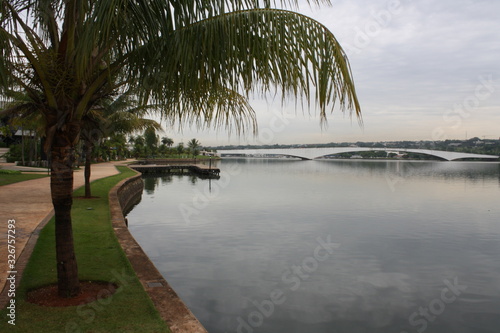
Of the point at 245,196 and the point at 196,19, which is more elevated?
the point at 196,19

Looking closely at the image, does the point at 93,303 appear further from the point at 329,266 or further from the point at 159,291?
the point at 329,266

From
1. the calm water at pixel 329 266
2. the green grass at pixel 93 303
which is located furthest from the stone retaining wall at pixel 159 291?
the calm water at pixel 329 266

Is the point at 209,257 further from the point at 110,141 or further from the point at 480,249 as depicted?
the point at 110,141

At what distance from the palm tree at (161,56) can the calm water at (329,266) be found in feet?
14.7

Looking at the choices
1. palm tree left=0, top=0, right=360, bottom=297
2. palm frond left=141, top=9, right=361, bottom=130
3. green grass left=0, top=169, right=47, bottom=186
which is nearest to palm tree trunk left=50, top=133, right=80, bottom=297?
palm tree left=0, top=0, right=360, bottom=297

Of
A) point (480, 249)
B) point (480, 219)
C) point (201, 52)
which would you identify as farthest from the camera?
point (480, 219)

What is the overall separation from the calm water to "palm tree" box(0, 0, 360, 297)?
4.48 meters

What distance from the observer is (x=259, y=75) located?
4152mm

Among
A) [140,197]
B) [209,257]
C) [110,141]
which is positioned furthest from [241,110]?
[110,141]

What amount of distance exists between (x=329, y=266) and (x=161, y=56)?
825 cm

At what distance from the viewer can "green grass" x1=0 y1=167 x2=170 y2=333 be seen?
4.14 meters

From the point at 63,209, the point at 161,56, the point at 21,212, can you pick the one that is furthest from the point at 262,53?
the point at 21,212

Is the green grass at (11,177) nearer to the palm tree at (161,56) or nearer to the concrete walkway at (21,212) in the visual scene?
the concrete walkway at (21,212)

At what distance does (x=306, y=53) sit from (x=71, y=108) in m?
2.69
